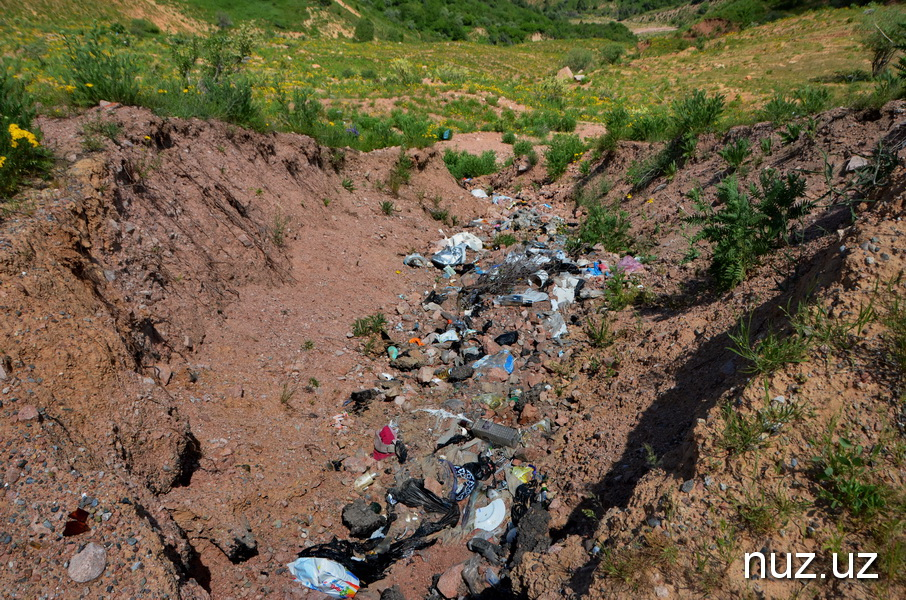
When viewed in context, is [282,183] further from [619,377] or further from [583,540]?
[583,540]

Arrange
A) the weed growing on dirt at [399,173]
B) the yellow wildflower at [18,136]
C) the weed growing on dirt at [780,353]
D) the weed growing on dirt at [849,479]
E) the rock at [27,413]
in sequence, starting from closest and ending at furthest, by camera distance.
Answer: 1. the weed growing on dirt at [849,479]
2. the rock at [27,413]
3. the weed growing on dirt at [780,353]
4. the yellow wildflower at [18,136]
5. the weed growing on dirt at [399,173]

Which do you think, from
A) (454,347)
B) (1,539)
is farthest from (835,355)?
(1,539)

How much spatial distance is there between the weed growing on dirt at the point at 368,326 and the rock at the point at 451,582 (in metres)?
2.54

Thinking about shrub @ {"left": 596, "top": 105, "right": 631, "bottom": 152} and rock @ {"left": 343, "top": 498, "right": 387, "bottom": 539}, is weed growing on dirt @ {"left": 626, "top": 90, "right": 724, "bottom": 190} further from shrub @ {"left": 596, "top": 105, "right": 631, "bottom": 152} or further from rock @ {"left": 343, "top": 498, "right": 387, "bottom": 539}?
rock @ {"left": 343, "top": 498, "right": 387, "bottom": 539}

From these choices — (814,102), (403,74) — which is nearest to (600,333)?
(814,102)

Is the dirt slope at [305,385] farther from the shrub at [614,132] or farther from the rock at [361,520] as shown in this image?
the shrub at [614,132]

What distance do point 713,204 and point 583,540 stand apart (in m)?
4.87

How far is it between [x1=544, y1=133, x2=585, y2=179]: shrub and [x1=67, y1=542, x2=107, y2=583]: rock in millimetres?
8680

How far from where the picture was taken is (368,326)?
4879 millimetres

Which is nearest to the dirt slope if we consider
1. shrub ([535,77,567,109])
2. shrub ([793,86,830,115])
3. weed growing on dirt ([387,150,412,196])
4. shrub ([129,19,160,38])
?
shrub ([793,86,830,115])

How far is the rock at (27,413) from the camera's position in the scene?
216 cm

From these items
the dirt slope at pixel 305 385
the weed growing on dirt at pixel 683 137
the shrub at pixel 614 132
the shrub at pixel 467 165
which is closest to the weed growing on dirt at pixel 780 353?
the dirt slope at pixel 305 385

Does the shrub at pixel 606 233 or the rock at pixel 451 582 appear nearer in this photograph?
the rock at pixel 451 582

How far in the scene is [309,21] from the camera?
39750 millimetres
